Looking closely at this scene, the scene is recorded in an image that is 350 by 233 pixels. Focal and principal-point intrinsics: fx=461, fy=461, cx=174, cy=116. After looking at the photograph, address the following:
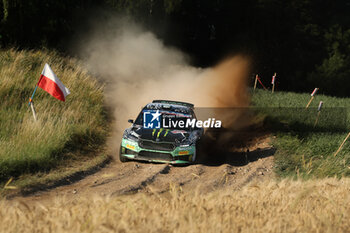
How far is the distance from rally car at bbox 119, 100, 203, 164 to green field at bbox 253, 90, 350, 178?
2.65m

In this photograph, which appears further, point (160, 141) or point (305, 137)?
point (305, 137)

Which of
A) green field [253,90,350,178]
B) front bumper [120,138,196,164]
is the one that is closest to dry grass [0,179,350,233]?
green field [253,90,350,178]

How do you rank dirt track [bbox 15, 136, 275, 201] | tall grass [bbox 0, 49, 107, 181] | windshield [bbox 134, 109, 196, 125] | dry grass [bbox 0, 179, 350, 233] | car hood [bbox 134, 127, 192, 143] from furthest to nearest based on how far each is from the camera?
windshield [bbox 134, 109, 196, 125]
car hood [bbox 134, 127, 192, 143]
tall grass [bbox 0, 49, 107, 181]
dirt track [bbox 15, 136, 275, 201]
dry grass [bbox 0, 179, 350, 233]

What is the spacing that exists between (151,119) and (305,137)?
6.26 m

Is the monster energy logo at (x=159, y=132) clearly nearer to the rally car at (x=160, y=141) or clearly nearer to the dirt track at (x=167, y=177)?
the rally car at (x=160, y=141)

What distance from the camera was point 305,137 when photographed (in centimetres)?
1678

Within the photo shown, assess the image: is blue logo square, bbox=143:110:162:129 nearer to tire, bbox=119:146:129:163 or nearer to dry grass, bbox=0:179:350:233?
tire, bbox=119:146:129:163

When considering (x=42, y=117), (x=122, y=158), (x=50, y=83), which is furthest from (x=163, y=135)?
(x=42, y=117)

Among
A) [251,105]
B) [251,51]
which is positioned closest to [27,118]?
[251,105]

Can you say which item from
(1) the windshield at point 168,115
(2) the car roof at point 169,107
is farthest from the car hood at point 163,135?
(2) the car roof at point 169,107

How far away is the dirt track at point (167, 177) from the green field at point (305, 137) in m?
0.74

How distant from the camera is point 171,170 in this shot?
1241 centimetres

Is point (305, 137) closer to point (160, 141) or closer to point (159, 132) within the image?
point (159, 132)

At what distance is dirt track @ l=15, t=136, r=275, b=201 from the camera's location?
980 cm
